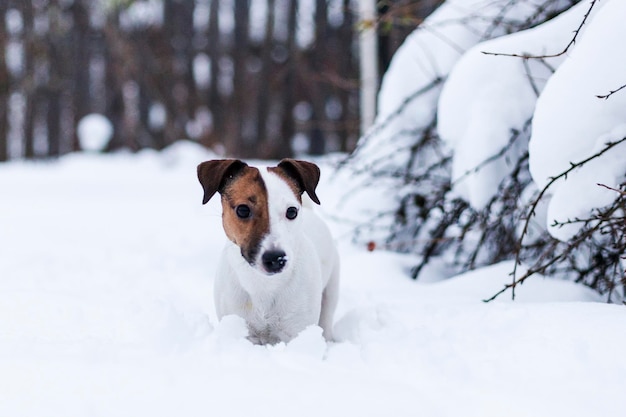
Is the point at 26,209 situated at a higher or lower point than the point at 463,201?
lower

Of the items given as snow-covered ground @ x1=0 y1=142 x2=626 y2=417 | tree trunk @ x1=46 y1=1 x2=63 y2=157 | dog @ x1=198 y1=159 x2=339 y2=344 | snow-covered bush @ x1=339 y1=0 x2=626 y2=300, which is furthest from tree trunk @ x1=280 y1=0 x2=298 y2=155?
dog @ x1=198 y1=159 x2=339 y2=344

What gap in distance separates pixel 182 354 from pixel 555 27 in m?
2.12

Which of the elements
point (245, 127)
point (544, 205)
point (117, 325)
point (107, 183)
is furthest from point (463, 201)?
point (245, 127)

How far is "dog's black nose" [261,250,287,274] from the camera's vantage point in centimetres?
235

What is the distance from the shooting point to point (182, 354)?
7.32ft

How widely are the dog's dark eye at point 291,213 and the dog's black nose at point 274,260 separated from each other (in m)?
0.18

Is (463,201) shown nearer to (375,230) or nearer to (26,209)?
(375,230)

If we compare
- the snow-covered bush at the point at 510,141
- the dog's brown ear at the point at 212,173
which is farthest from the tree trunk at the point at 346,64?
the dog's brown ear at the point at 212,173

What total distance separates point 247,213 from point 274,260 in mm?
219

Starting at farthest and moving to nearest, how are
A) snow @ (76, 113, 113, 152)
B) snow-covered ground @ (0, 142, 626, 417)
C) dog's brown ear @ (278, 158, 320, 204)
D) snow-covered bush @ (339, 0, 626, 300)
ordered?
1. snow @ (76, 113, 113, 152)
2. dog's brown ear @ (278, 158, 320, 204)
3. snow-covered bush @ (339, 0, 626, 300)
4. snow-covered ground @ (0, 142, 626, 417)

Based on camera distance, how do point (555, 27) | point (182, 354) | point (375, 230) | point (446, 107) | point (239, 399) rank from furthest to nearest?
1. point (375, 230)
2. point (446, 107)
3. point (555, 27)
4. point (182, 354)
5. point (239, 399)

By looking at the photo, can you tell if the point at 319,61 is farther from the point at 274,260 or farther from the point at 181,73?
the point at 274,260

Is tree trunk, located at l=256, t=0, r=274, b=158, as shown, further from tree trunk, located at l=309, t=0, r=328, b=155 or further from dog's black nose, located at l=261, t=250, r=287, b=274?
dog's black nose, located at l=261, t=250, r=287, b=274

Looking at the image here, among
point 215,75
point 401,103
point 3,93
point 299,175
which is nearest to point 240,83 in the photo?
point 215,75
